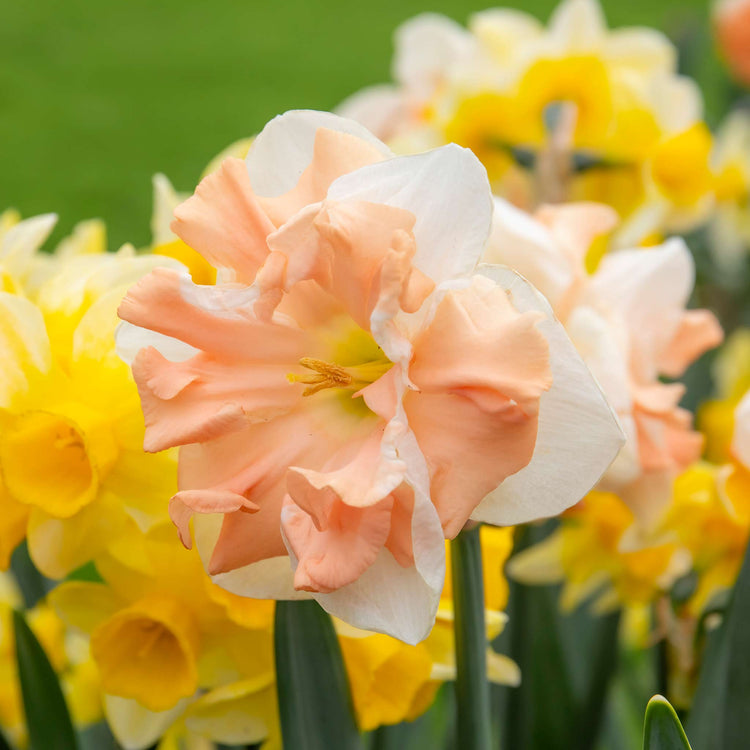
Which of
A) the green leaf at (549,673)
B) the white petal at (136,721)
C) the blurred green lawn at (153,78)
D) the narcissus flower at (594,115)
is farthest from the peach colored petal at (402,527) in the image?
the blurred green lawn at (153,78)

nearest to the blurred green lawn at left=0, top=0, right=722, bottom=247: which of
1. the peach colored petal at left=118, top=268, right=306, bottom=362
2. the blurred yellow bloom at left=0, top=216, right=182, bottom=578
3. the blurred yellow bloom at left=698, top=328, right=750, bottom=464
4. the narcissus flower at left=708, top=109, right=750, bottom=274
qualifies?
the narcissus flower at left=708, top=109, right=750, bottom=274

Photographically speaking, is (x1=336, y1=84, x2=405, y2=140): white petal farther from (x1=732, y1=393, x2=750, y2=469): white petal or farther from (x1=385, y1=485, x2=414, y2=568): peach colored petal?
(x1=385, y1=485, x2=414, y2=568): peach colored petal

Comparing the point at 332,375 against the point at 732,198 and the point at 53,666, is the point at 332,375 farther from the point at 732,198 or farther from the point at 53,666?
the point at 732,198

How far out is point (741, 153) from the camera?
4.86 feet

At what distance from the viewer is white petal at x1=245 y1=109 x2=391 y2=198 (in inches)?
17.5

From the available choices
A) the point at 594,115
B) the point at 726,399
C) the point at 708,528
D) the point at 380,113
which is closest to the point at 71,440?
the point at 708,528

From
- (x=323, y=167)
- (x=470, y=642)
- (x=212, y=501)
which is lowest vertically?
(x=470, y=642)

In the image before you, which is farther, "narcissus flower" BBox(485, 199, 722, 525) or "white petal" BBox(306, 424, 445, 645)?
"narcissus flower" BBox(485, 199, 722, 525)

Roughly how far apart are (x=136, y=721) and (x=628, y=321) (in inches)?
13.7

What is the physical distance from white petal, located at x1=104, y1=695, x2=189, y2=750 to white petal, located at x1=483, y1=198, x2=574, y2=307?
0.29 m

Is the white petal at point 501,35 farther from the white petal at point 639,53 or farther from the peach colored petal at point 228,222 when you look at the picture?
the peach colored petal at point 228,222

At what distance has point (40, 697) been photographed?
0.56 metres

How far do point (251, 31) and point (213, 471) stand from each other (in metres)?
3.57

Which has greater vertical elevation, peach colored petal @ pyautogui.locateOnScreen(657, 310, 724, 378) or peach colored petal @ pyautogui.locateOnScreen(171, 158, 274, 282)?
peach colored petal @ pyautogui.locateOnScreen(171, 158, 274, 282)
